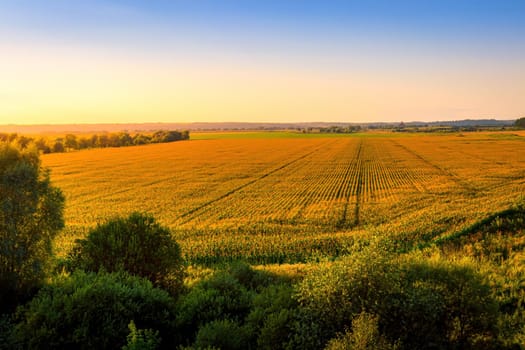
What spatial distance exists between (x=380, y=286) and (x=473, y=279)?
3.17 m

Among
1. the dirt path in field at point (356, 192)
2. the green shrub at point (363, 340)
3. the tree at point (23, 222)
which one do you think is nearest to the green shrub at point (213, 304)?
the green shrub at point (363, 340)

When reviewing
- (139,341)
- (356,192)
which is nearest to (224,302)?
(139,341)

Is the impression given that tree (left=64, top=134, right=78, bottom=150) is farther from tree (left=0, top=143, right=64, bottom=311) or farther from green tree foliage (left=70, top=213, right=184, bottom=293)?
tree (left=0, top=143, right=64, bottom=311)

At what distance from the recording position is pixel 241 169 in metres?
73.2

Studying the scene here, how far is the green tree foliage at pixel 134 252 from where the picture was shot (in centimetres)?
1636

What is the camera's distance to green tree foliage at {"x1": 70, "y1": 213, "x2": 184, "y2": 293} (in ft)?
53.7

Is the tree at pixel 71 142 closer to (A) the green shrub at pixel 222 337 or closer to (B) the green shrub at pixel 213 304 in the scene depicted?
(B) the green shrub at pixel 213 304

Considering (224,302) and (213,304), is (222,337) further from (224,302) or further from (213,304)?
(224,302)

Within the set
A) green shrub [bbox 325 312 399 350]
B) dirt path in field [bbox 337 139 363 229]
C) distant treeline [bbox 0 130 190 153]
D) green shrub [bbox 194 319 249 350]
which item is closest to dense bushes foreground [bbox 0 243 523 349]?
green shrub [bbox 194 319 249 350]

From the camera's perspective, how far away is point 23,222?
49.0 feet

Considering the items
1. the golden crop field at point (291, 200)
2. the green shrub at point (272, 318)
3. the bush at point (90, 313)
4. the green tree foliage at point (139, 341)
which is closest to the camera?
the green tree foliage at point (139, 341)

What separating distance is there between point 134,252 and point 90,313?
3762mm

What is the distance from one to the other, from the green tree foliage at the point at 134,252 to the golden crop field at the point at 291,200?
7443mm

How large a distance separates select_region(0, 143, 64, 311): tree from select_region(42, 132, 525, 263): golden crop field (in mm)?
10111
